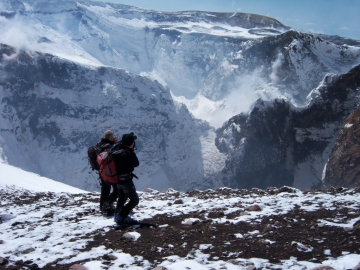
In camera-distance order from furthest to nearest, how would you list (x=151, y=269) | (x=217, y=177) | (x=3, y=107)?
(x=217, y=177)
(x=3, y=107)
(x=151, y=269)

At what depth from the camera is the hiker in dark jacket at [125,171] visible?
30.8 feet

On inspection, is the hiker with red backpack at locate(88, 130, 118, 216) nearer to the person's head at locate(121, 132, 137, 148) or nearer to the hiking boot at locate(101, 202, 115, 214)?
the hiking boot at locate(101, 202, 115, 214)

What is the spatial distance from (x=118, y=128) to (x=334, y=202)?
16646 cm

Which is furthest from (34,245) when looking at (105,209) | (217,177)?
(217,177)

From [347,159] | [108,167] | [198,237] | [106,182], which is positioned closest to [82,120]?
[347,159]

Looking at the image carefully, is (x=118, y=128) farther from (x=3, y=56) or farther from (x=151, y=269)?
(x=151, y=269)

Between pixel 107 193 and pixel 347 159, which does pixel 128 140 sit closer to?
pixel 107 193

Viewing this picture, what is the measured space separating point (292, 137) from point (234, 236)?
418ft

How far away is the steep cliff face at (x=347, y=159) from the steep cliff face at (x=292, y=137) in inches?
1114

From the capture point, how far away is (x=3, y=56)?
14862cm

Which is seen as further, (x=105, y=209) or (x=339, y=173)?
(x=339, y=173)

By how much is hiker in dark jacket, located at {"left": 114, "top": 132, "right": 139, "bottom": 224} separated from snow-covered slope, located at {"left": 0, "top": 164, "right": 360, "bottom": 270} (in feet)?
1.74

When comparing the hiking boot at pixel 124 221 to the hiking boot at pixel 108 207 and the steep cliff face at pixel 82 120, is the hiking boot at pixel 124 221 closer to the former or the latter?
the hiking boot at pixel 108 207

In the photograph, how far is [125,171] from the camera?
9.57 metres
